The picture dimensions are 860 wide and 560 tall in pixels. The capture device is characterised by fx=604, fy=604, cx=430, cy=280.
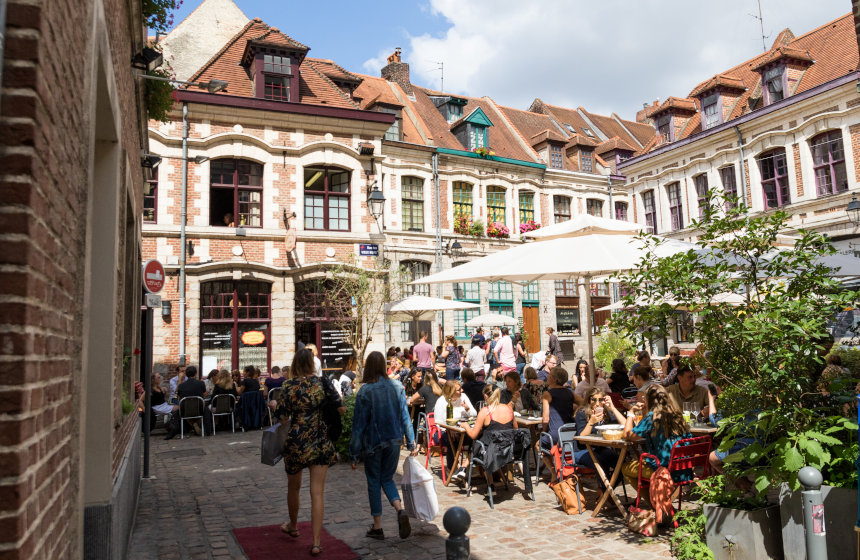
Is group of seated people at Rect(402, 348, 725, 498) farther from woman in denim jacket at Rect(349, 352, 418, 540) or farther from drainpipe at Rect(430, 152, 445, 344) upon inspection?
drainpipe at Rect(430, 152, 445, 344)

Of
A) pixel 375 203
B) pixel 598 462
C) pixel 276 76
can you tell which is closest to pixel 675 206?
pixel 375 203

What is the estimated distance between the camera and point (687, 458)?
18.0 ft

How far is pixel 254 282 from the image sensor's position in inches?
687

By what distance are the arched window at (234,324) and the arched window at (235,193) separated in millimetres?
1822

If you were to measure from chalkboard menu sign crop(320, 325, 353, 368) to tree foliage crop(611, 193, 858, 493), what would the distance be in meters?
13.9

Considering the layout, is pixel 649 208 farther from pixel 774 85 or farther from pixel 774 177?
pixel 774 85

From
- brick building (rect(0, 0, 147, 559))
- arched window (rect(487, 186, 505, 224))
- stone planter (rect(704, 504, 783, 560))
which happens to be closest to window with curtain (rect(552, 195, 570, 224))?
arched window (rect(487, 186, 505, 224))

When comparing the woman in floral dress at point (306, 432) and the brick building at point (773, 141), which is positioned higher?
the brick building at point (773, 141)

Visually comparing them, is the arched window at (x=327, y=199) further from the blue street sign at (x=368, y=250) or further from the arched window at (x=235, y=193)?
the arched window at (x=235, y=193)

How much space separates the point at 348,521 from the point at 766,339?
4150mm

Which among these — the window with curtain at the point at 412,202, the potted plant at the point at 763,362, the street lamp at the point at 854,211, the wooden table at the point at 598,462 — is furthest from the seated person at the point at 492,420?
the window with curtain at the point at 412,202

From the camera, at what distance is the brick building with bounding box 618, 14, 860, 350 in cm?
1855

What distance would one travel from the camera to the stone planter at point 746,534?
4.20 metres

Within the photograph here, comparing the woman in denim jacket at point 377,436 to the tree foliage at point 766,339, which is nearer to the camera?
the tree foliage at point 766,339
